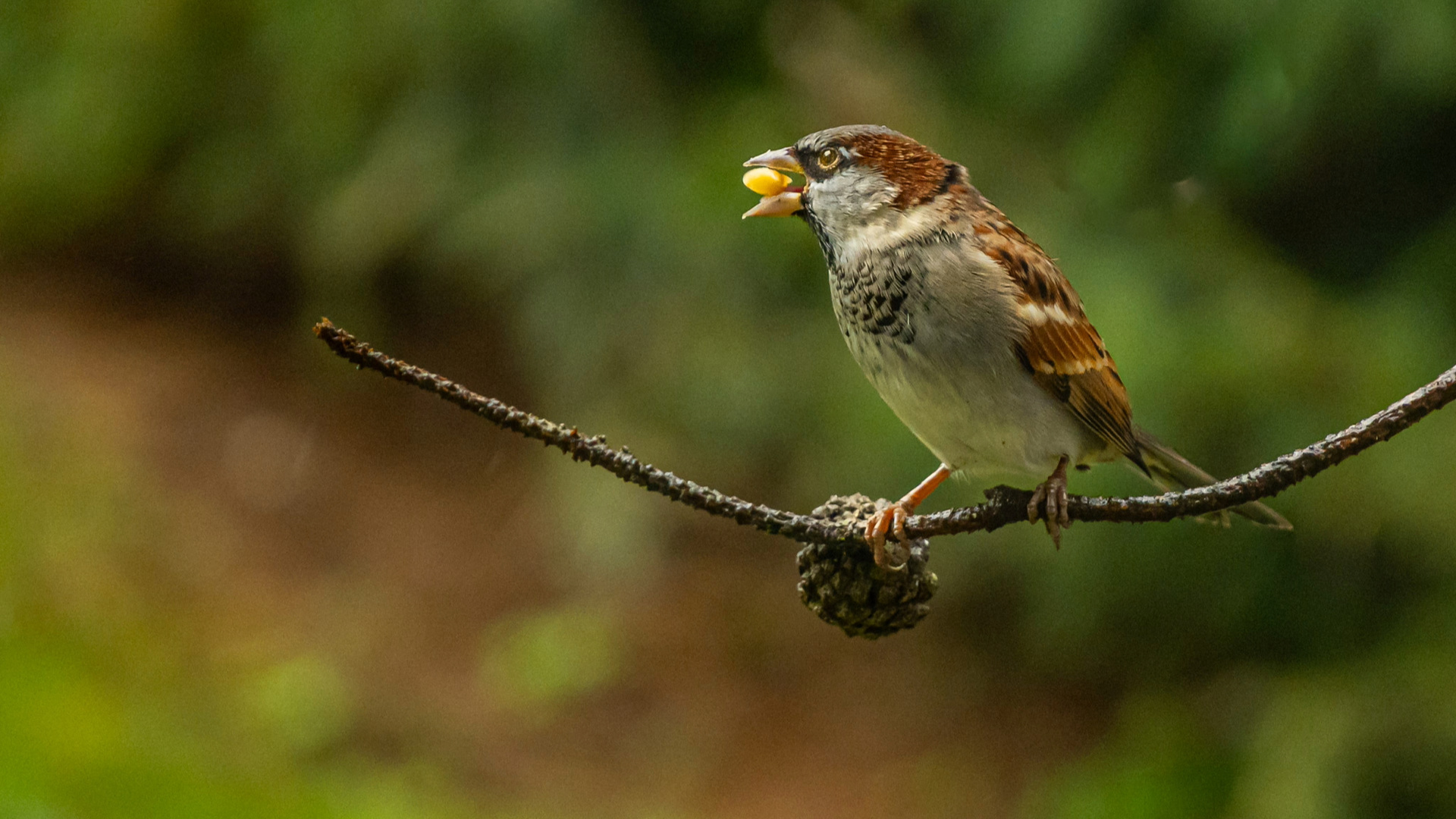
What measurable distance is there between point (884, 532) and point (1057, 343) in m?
0.57

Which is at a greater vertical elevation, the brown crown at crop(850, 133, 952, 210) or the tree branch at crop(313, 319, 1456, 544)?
the brown crown at crop(850, 133, 952, 210)

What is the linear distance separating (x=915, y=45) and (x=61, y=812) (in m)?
1.99

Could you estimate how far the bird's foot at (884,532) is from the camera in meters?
0.70

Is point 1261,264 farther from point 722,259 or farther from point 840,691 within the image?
point 840,691

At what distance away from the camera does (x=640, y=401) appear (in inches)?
121

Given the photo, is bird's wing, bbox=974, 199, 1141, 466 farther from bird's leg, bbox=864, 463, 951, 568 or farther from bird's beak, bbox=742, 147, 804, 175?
bird's leg, bbox=864, 463, 951, 568

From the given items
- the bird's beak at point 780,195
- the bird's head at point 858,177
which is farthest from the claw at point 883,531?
the bird's head at point 858,177

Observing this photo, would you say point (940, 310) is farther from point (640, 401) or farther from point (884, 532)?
point (640, 401)

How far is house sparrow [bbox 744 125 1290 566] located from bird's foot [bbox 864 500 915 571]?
0.87 feet

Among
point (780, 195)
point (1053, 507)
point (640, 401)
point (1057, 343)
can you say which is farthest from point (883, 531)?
point (640, 401)

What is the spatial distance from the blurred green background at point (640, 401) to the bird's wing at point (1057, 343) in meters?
0.51

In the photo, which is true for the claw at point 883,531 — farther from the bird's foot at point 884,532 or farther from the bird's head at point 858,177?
the bird's head at point 858,177

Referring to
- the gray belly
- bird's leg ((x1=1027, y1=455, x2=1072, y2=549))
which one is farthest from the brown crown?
Answer: bird's leg ((x1=1027, y1=455, x2=1072, y2=549))

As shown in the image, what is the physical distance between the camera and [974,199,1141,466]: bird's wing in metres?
1.21
